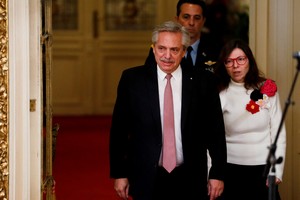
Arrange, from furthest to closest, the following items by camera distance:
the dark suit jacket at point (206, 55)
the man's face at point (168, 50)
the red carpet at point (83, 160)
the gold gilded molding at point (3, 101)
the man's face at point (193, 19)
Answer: the red carpet at point (83, 160)
the man's face at point (193, 19)
the dark suit jacket at point (206, 55)
the gold gilded molding at point (3, 101)
the man's face at point (168, 50)

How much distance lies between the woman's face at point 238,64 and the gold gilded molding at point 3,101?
1.25 metres

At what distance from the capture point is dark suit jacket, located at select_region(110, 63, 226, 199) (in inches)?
156

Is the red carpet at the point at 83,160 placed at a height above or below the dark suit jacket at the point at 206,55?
below

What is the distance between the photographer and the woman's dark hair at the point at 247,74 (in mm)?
4367

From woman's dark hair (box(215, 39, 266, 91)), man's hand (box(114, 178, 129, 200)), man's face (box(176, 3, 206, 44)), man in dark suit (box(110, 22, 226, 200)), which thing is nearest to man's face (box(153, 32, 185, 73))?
man in dark suit (box(110, 22, 226, 200))

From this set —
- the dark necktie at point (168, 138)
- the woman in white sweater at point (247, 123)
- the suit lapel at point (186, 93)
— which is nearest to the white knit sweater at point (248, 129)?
the woman in white sweater at point (247, 123)

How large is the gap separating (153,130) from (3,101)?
0.93m

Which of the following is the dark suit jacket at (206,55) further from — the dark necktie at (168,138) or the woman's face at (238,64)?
the dark necktie at (168,138)

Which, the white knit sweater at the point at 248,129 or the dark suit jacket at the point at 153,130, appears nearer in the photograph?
the dark suit jacket at the point at 153,130

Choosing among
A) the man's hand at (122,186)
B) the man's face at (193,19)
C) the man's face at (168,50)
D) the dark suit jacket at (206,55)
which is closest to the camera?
the man's face at (168,50)

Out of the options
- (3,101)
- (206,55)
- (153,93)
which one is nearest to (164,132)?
(153,93)

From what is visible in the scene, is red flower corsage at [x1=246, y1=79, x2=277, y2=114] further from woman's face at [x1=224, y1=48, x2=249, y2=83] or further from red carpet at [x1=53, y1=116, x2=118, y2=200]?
red carpet at [x1=53, y1=116, x2=118, y2=200]

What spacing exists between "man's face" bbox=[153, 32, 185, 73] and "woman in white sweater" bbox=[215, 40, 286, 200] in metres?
0.51

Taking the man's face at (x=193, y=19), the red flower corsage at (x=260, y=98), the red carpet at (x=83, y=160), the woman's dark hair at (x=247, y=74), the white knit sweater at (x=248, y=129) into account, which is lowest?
the red carpet at (x=83, y=160)
